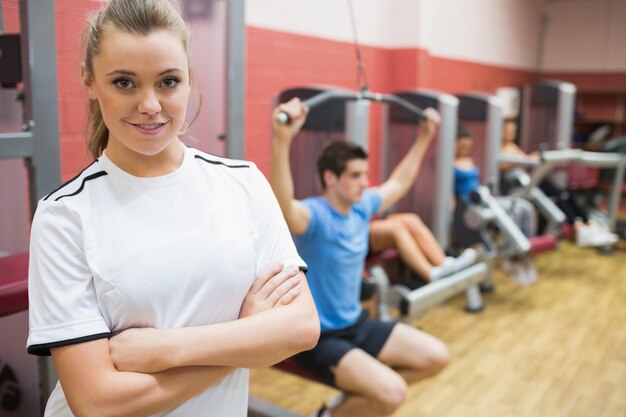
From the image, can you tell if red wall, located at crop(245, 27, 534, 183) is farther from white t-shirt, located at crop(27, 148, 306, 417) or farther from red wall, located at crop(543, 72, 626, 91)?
red wall, located at crop(543, 72, 626, 91)

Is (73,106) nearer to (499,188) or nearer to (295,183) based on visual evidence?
(295,183)

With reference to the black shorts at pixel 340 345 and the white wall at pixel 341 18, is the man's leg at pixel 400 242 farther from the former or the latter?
the white wall at pixel 341 18

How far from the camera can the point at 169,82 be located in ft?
3.04

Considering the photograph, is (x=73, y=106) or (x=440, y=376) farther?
(x=440, y=376)

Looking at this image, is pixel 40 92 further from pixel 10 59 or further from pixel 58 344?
pixel 58 344

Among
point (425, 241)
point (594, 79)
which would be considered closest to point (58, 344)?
point (425, 241)

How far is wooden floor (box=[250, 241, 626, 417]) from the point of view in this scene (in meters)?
2.54

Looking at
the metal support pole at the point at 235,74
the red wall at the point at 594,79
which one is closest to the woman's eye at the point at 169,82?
the metal support pole at the point at 235,74

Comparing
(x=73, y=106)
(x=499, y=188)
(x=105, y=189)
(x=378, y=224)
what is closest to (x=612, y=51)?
(x=499, y=188)

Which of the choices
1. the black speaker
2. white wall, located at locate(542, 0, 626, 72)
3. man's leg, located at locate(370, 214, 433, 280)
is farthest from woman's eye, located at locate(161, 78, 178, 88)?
white wall, located at locate(542, 0, 626, 72)

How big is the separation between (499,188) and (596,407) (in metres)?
2.55

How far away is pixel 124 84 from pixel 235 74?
115 centimetres

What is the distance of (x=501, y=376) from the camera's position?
2828 millimetres

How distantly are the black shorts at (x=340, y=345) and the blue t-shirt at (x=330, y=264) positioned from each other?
3cm
